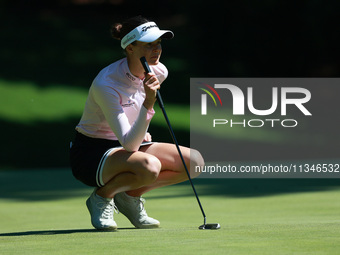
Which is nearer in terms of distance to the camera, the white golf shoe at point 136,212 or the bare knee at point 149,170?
the bare knee at point 149,170

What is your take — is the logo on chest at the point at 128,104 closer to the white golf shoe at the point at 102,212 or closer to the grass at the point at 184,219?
the white golf shoe at the point at 102,212

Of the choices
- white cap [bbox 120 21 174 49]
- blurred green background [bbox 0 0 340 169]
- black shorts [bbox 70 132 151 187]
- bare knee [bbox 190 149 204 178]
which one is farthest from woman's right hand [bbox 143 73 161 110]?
blurred green background [bbox 0 0 340 169]

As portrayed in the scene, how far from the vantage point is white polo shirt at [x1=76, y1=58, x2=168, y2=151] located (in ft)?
15.3

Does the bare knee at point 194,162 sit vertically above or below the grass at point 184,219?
above

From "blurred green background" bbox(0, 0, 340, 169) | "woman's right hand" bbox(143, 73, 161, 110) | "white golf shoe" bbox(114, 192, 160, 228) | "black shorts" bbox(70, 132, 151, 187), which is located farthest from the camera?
"blurred green background" bbox(0, 0, 340, 169)

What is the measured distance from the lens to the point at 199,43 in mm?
16562

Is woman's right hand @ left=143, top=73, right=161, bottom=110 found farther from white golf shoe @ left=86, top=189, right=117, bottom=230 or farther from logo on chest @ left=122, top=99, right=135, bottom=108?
white golf shoe @ left=86, top=189, right=117, bottom=230

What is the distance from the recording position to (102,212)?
A: 4867 millimetres

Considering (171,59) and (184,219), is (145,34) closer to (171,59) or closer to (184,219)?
(184,219)

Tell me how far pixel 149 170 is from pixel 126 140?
23 cm

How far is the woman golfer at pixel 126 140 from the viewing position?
4.70 meters

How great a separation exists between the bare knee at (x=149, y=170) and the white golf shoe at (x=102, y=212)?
11.3 inches

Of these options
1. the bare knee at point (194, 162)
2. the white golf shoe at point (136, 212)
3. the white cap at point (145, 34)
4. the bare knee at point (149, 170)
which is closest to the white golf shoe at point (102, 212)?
the white golf shoe at point (136, 212)

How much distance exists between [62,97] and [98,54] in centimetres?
353
